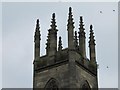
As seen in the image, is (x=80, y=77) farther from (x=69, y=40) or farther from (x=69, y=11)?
(x=69, y=11)

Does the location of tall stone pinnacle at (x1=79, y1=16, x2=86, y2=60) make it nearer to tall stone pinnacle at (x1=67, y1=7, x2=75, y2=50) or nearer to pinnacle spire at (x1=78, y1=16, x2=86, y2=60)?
pinnacle spire at (x1=78, y1=16, x2=86, y2=60)

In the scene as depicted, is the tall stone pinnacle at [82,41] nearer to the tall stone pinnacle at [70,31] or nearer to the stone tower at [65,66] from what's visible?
the stone tower at [65,66]

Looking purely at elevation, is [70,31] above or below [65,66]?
above

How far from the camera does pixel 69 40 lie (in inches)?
2003

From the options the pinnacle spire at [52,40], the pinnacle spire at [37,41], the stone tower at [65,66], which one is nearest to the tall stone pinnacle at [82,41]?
the stone tower at [65,66]

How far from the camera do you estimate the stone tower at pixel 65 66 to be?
4922cm

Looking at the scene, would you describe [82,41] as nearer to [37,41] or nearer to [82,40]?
[82,40]

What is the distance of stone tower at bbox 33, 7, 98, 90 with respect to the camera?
49219mm

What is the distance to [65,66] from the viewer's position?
1956 inches

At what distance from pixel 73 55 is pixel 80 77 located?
→ 2.17 meters

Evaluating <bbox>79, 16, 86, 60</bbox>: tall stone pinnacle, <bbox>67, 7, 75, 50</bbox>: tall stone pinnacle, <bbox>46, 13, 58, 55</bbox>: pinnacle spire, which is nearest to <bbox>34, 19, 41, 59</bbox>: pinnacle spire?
<bbox>46, 13, 58, 55</bbox>: pinnacle spire

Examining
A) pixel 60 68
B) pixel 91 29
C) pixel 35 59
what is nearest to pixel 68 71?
pixel 60 68

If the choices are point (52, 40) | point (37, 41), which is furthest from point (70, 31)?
point (37, 41)

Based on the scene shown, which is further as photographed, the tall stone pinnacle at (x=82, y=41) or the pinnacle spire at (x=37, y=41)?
the tall stone pinnacle at (x=82, y=41)
